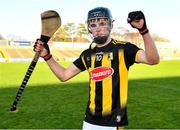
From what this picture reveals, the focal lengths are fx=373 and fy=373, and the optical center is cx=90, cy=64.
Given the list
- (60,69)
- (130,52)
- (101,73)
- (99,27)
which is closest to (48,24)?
(60,69)

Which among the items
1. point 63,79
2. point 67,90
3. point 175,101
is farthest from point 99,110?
point 67,90

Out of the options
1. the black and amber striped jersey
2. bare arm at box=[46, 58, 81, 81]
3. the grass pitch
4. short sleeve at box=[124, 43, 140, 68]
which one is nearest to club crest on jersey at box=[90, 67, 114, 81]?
the black and amber striped jersey

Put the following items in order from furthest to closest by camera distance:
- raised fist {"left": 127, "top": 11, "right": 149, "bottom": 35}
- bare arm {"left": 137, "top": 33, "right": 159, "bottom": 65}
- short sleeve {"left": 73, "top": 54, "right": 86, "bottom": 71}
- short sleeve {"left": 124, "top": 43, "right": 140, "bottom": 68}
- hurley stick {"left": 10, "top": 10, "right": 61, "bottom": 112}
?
1. short sleeve {"left": 73, "top": 54, "right": 86, "bottom": 71}
2. hurley stick {"left": 10, "top": 10, "right": 61, "bottom": 112}
3. short sleeve {"left": 124, "top": 43, "right": 140, "bottom": 68}
4. bare arm {"left": 137, "top": 33, "right": 159, "bottom": 65}
5. raised fist {"left": 127, "top": 11, "right": 149, "bottom": 35}

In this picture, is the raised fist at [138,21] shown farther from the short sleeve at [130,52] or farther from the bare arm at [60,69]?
the bare arm at [60,69]

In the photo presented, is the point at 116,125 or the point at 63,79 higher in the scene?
the point at 63,79

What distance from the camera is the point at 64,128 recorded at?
8.52m

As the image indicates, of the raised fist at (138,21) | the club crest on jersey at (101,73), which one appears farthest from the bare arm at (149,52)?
the club crest on jersey at (101,73)

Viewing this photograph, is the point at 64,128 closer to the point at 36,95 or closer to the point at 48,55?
the point at 48,55

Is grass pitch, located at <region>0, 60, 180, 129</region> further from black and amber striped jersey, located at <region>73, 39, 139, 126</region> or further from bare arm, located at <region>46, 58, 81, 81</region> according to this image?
black and amber striped jersey, located at <region>73, 39, 139, 126</region>

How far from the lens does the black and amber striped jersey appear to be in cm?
379

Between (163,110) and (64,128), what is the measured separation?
3523 millimetres

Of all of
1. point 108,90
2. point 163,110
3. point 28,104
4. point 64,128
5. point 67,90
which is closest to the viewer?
point 108,90

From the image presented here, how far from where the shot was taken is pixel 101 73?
3857mm

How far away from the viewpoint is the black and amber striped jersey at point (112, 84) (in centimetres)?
379
